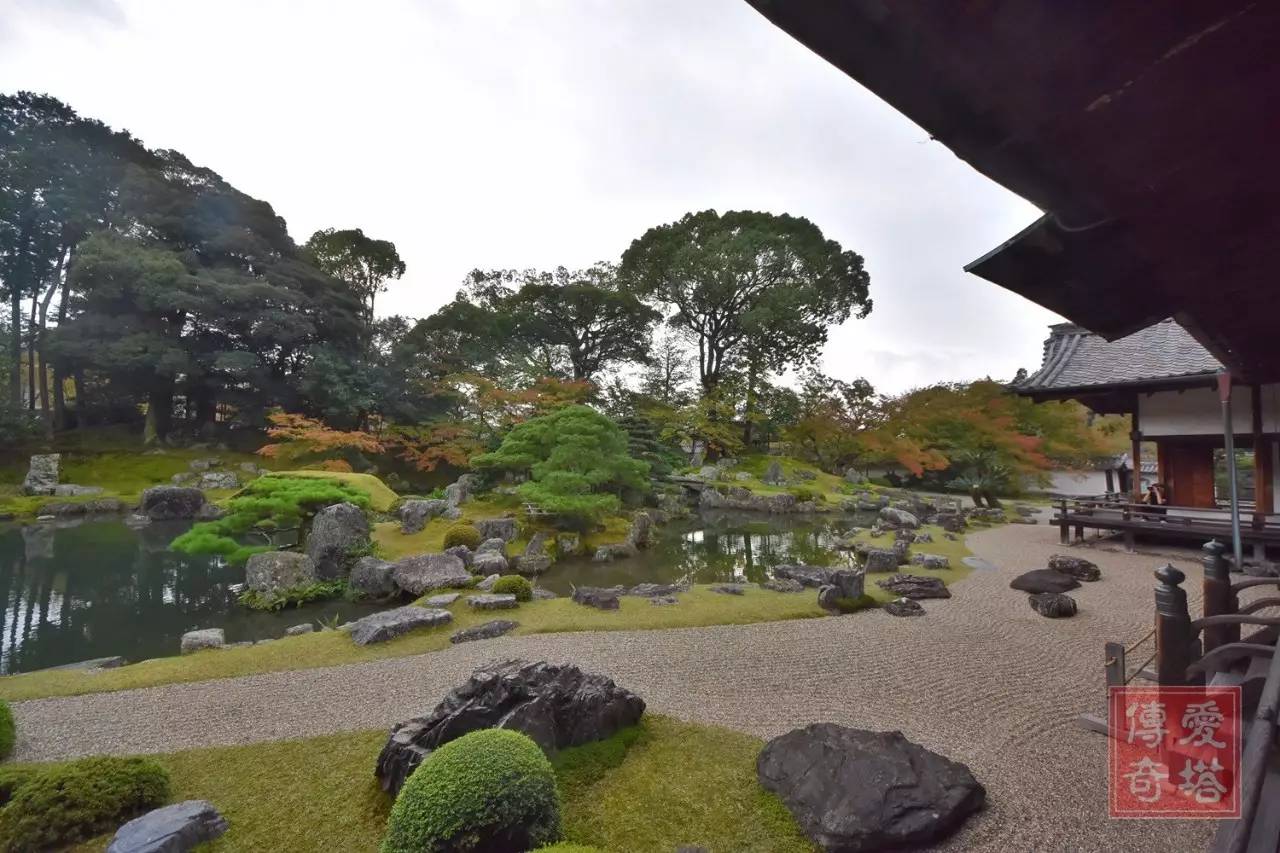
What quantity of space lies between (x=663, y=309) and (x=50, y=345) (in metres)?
22.3

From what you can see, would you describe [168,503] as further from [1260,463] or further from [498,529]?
[1260,463]

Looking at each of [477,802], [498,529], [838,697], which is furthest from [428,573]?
[477,802]

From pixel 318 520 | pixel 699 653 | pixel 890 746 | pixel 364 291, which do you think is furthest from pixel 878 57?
pixel 364 291

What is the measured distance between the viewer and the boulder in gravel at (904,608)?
6.20m

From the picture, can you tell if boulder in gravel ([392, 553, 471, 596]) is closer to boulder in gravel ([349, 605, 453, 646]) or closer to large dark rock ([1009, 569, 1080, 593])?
boulder in gravel ([349, 605, 453, 646])

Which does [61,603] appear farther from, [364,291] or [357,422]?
[364,291]

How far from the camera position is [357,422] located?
21.2 metres

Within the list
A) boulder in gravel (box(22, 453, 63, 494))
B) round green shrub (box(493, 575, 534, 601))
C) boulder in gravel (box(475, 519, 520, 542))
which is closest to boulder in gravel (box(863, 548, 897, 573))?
round green shrub (box(493, 575, 534, 601))

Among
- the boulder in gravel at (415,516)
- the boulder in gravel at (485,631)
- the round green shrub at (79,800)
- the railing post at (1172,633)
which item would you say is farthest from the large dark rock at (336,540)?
the railing post at (1172,633)

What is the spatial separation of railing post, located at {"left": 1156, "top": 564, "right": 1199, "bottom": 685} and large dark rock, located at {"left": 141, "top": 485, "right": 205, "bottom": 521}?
61.0ft

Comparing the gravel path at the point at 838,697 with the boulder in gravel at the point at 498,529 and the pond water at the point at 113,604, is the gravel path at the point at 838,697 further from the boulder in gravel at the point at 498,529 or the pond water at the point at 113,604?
the boulder in gravel at the point at 498,529

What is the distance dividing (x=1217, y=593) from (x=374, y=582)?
845 cm

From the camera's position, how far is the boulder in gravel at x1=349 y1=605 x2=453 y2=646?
18.1ft

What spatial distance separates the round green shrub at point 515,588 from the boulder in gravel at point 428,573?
82 cm
